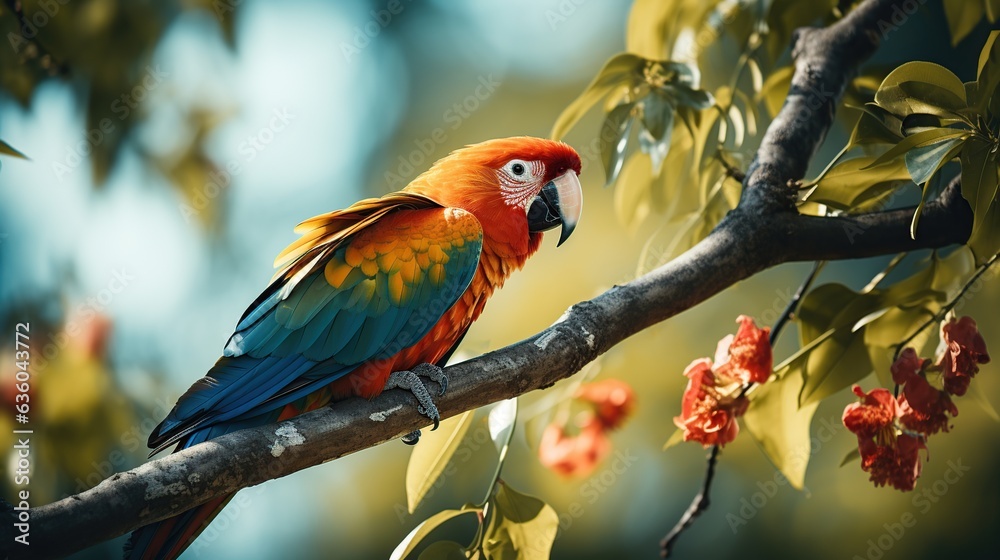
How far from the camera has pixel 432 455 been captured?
4.57 feet

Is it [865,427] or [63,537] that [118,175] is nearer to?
[63,537]

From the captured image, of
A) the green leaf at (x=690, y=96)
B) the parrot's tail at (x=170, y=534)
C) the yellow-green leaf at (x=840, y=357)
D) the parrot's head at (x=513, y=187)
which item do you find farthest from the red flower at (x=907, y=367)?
the parrot's tail at (x=170, y=534)

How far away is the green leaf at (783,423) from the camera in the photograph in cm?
140

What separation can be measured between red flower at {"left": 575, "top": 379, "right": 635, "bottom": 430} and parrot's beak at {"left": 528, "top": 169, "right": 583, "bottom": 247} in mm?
385

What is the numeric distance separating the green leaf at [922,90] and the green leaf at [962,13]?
2.40 feet

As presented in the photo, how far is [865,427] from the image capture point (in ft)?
4.16

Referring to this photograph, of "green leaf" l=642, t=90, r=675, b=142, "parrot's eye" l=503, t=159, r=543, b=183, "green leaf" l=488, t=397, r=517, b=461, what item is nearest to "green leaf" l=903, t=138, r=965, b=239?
"green leaf" l=642, t=90, r=675, b=142

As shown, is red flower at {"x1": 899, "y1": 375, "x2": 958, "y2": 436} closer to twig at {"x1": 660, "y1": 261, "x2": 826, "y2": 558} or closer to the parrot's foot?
twig at {"x1": 660, "y1": 261, "x2": 826, "y2": 558}

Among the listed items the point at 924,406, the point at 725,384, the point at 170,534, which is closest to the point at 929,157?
the point at 924,406

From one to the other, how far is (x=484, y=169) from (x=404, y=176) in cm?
251

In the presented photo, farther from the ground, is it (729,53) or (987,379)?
(729,53)

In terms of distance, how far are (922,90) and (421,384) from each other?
0.86 metres

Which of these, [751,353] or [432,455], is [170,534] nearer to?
[432,455]

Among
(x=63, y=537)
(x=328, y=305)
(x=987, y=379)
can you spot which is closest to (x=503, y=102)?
(x=987, y=379)
